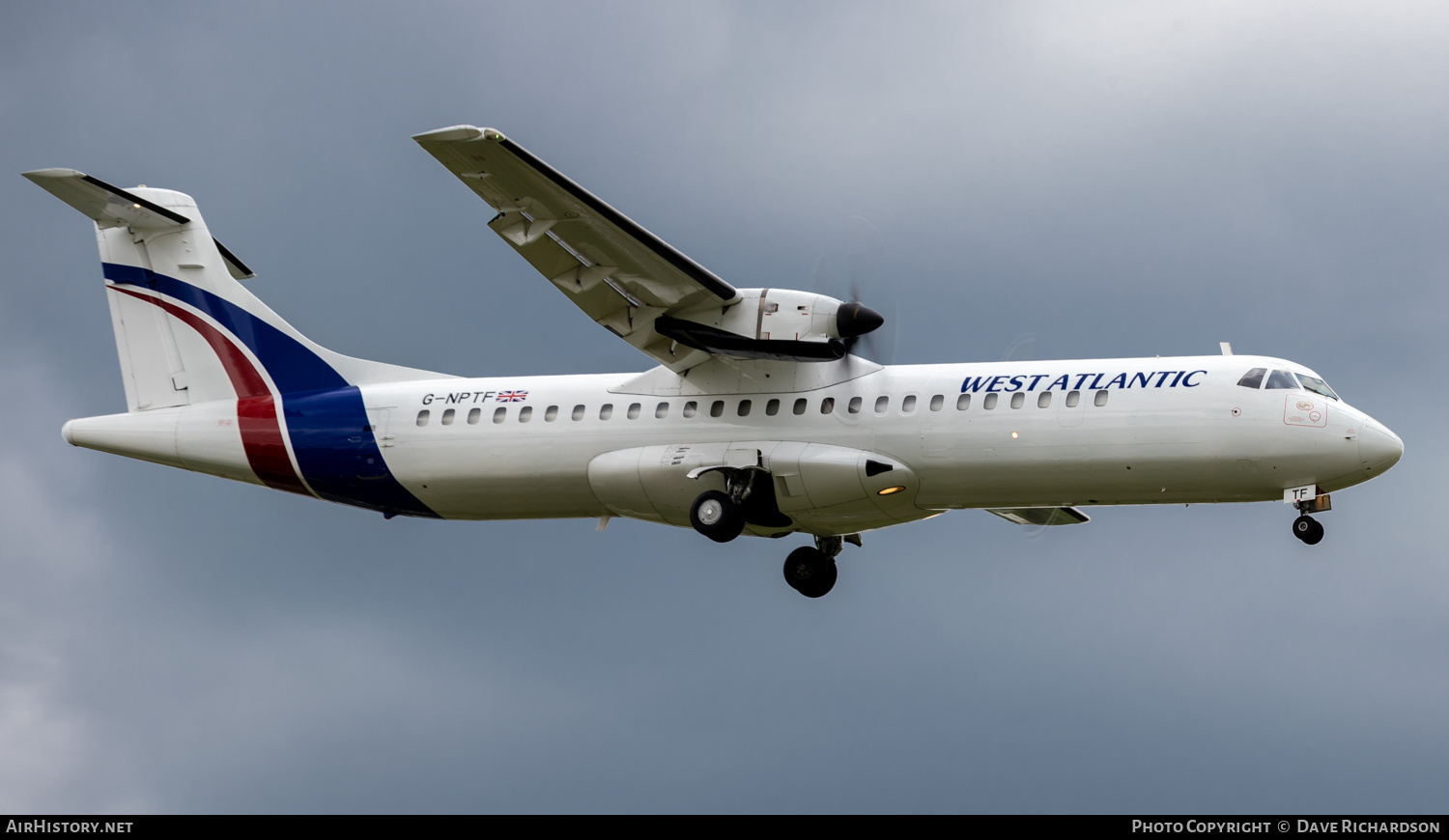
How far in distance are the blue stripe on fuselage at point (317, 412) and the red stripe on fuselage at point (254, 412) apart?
0.52 ft

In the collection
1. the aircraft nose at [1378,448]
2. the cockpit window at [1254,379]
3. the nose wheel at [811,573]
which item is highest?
the cockpit window at [1254,379]

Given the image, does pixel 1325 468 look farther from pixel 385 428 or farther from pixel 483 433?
pixel 385 428

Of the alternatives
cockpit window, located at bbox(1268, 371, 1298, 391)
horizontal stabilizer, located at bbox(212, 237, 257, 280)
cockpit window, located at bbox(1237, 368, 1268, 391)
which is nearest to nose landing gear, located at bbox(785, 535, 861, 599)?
cockpit window, located at bbox(1237, 368, 1268, 391)

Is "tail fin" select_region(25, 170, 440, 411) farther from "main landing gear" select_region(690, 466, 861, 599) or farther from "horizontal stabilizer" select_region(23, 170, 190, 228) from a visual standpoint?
"main landing gear" select_region(690, 466, 861, 599)

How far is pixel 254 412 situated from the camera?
20.2 meters

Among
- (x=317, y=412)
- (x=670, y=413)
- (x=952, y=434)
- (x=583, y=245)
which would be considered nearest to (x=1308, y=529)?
(x=952, y=434)

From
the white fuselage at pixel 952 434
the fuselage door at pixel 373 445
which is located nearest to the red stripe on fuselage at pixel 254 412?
the fuselage door at pixel 373 445

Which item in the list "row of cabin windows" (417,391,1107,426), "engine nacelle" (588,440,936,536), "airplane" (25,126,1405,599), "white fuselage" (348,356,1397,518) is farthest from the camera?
"engine nacelle" (588,440,936,536)

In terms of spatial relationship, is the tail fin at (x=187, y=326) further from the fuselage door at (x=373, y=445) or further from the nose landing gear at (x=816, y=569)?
the nose landing gear at (x=816, y=569)

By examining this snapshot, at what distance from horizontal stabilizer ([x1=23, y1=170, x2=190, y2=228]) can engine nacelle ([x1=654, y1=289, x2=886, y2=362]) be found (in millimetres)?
7550

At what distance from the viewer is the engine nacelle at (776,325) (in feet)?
56.2

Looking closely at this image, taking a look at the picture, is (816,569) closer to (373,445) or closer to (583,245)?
(583,245)

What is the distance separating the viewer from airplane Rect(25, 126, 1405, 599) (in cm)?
1670
